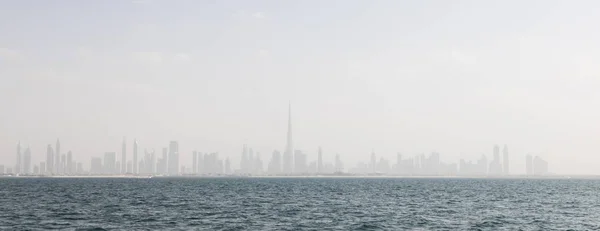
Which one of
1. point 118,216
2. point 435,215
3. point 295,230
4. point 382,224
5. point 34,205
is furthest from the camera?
point 34,205

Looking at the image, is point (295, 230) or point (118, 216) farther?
point (118, 216)

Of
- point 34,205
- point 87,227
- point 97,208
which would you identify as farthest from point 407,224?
point 34,205

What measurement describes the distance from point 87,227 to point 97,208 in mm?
25159

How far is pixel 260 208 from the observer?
88.0 metres

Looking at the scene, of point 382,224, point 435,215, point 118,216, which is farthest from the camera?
point 435,215

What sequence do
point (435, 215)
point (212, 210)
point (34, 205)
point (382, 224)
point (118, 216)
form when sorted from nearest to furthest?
point (382, 224) < point (118, 216) < point (435, 215) < point (212, 210) < point (34, 205)

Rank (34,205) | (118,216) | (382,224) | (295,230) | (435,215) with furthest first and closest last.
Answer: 1. (34,205)
2. (435,215)
3. (118,216)
4. (382,224)
5. (295,230)

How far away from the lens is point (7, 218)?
69.7 m

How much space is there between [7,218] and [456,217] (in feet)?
169

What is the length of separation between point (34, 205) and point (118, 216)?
25448mm

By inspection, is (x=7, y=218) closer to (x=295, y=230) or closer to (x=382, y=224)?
(x=295, y=230)

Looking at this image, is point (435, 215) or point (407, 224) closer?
point (407, 224)

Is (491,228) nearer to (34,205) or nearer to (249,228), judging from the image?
(249,228)

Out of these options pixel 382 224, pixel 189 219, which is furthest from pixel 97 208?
pixel 382 224
